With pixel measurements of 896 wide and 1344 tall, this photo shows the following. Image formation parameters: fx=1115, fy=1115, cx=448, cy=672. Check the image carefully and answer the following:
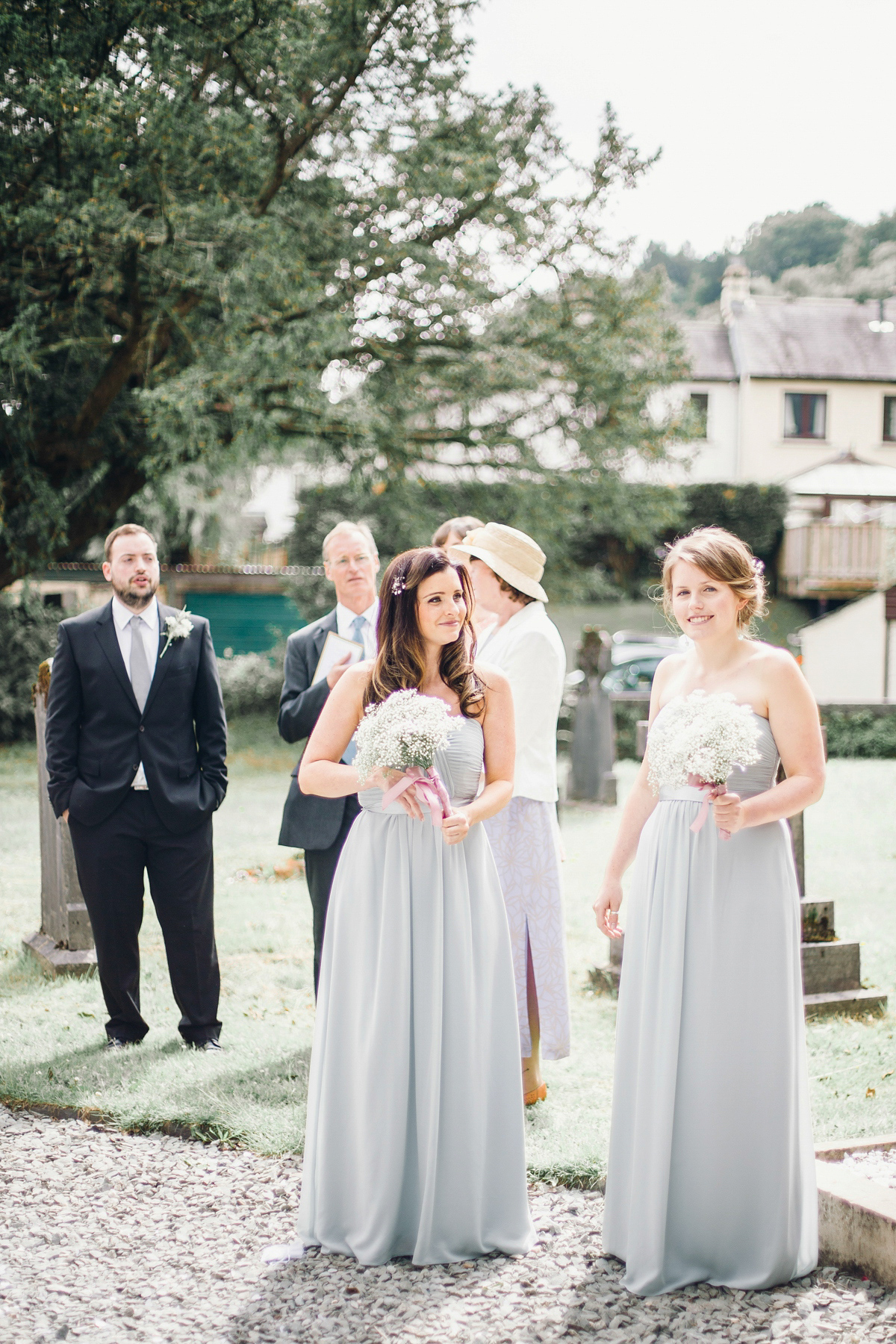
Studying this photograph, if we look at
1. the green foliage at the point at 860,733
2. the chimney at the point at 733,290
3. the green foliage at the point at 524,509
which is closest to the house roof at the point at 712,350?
the chimney at the point at 733,290

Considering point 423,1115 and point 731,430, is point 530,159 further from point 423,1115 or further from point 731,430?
point 731,430

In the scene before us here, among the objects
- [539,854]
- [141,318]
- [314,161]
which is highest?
[314,161]

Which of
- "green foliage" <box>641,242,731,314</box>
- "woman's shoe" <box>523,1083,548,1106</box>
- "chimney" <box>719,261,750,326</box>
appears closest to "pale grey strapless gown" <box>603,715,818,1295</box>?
"woman's shoe" <box>523,1083,548,1106</box>

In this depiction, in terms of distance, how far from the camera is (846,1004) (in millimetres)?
6152

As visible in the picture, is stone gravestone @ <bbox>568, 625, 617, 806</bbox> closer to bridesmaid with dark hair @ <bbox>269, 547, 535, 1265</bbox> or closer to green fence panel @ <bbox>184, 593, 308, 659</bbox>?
bridesmaid with dark hair @ <bbox>269, 547, 535, 1265</bbox>

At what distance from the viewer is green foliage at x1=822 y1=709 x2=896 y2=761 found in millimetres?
18531

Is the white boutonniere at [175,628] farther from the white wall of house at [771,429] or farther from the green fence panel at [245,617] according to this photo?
the white wall of house at [771,429]

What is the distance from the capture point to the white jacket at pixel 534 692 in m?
4.71

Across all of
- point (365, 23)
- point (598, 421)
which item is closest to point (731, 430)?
point (598, 421)

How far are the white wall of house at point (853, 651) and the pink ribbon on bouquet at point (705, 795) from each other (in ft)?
78.8

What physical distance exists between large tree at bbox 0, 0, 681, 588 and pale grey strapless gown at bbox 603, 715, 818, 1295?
10.4 meters

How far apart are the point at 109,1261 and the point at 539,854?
2.16 metres

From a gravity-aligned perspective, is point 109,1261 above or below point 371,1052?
below

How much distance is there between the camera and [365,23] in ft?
42.8
